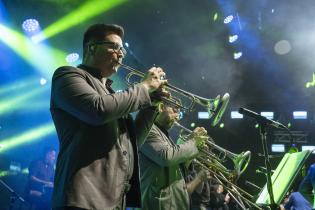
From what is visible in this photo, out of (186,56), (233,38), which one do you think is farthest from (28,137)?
(233,38)

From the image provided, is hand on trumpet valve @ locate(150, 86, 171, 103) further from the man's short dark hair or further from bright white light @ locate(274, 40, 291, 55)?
bright white light @ locate(274, 40, 291, 55)

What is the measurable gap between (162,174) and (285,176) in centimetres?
119

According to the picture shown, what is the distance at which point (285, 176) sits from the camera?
10.9 feet

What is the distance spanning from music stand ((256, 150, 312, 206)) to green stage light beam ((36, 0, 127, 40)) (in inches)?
296

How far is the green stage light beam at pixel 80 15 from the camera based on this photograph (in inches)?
386

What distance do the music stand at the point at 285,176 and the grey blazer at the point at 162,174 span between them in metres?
0.81

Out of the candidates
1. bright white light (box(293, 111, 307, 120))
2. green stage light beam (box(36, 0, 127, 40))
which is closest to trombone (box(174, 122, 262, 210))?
green stage light beam (box(36, 0, 127, 40))

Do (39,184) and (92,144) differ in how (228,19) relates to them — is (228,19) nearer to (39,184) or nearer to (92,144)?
(39,184)

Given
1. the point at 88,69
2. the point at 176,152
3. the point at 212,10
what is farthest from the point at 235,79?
the point at 88,69

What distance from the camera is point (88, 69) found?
249cm

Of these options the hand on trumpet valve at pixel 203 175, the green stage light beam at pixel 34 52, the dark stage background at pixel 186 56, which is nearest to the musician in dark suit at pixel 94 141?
the hand on trumpet valve at pixel 203 175

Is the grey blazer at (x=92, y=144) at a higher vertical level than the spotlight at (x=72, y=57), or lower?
lower

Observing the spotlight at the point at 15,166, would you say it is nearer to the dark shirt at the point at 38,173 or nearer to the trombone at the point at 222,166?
the dark shirt at the point at 38,173

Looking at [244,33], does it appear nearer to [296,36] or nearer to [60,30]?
[296,36]
